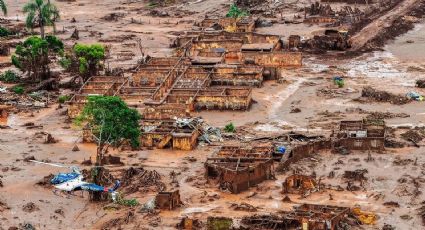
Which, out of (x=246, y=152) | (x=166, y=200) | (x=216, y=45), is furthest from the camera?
(x=216, y=45)

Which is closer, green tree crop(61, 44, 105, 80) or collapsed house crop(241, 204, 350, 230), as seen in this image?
collapsed house crop(241, 204, 350, 230)

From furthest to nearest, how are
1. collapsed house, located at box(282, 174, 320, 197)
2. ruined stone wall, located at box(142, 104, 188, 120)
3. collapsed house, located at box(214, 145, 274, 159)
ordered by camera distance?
ruined stone wall, located at box(142, 104, 188, 120), collapsed house, located at box(214, 145, 274, 159), collapsed house, located at box(282, 174, 320, 197)

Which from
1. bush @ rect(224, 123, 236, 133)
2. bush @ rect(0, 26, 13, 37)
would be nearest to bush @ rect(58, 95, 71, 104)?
bush @ rect(224, 123, 236, 133)

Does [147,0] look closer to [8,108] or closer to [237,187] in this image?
[8,108]

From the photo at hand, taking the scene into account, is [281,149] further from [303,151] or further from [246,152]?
[246,152]

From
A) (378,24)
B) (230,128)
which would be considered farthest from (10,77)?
(378,24)

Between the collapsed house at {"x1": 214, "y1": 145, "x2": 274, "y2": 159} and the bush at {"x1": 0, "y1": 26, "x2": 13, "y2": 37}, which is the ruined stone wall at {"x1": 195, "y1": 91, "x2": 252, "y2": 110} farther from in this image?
the bush at {"x1": 0, "y1": 26, "x2": 13, "y2": 37}

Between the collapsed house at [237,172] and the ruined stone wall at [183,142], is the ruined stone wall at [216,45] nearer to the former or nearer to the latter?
the ruined stone wall at [183,142]
